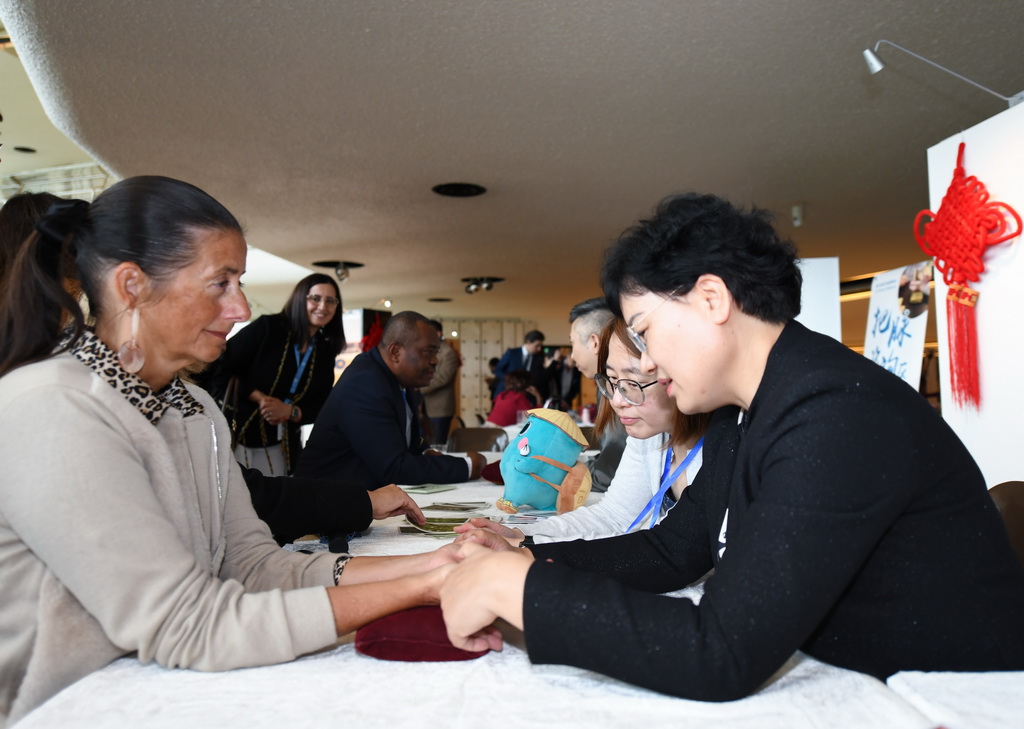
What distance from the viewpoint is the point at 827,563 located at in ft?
2.73

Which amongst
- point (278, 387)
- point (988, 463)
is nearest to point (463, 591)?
point (988, 463)

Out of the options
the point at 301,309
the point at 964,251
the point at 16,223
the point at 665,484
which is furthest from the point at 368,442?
the point at 964,251

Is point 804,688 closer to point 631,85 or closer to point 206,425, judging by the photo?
point 206,425

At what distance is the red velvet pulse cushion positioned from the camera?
0.99 metres

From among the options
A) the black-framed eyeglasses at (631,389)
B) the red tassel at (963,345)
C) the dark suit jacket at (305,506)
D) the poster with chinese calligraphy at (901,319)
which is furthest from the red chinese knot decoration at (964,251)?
the dark suit jacket at (305,506)

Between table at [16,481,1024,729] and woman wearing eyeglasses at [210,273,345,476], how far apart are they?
10.1 feet

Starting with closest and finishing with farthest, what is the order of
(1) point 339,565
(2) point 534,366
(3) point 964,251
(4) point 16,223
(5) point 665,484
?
(1) point 339,565
(4) point 16,223
(5) point 665,484
(3) point 964,251
(2) point 534,366

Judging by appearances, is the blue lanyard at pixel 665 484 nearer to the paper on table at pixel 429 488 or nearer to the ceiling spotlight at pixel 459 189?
the paper on table at pixel 429 488

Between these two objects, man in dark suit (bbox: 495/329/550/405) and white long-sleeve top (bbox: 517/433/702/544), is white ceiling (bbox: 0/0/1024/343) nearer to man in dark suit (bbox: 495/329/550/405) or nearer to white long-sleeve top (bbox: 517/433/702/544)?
white long-sleeve top (bbox: 517/433/702/544)

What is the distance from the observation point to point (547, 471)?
2383 millimetres

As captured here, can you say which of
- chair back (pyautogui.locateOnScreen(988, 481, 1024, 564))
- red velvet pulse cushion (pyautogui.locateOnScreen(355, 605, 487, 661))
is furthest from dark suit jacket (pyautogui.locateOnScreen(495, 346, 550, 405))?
A: red velvet pulse cushion (pyautogui.locateOnScreen(355, 605, 487, 661))

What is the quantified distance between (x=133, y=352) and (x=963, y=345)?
300cm

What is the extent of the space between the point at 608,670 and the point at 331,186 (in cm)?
596

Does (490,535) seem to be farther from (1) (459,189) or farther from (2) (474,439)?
(1) (459,189)
